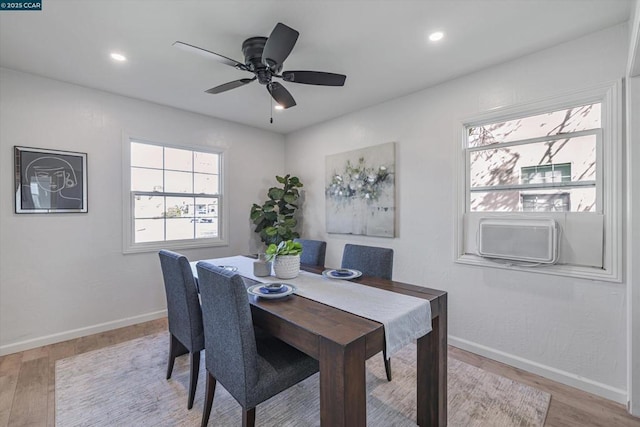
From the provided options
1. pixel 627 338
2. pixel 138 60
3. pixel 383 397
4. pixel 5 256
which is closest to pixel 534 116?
pixel 627 338

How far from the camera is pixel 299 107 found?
354 centimetres

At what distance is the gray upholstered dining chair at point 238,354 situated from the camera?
54.2 inches

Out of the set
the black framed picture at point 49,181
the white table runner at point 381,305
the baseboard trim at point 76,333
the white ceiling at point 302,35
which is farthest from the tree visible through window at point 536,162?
the black framed picture at point 49,181

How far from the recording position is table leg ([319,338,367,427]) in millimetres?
1146

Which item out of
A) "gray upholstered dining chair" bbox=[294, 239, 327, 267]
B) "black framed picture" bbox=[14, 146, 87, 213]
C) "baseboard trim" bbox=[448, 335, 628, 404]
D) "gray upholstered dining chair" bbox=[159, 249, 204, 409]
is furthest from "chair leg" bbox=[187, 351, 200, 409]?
"baseboard trim" bbox=[448, 335, 628, 404]

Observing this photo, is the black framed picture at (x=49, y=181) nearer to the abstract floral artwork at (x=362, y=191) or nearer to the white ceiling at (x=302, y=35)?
the white ceiling at (x=302, y=35)

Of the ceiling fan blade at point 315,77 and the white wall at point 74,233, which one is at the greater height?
the ceiling fan blade at point 315,77

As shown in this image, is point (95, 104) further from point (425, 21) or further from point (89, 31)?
point (425, 21)

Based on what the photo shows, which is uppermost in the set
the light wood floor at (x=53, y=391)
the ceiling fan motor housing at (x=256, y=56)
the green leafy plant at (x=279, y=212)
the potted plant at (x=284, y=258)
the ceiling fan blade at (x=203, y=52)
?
the ceiling fan motor housing at (x=256, y=56)

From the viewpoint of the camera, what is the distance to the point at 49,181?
279 cm

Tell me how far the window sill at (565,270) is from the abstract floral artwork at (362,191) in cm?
98

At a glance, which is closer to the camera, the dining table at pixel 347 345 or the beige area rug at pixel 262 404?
the dining table at pixel 347 345

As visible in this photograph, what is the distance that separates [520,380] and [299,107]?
11.3ft

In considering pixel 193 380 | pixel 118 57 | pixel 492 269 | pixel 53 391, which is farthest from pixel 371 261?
pixel 118 57
